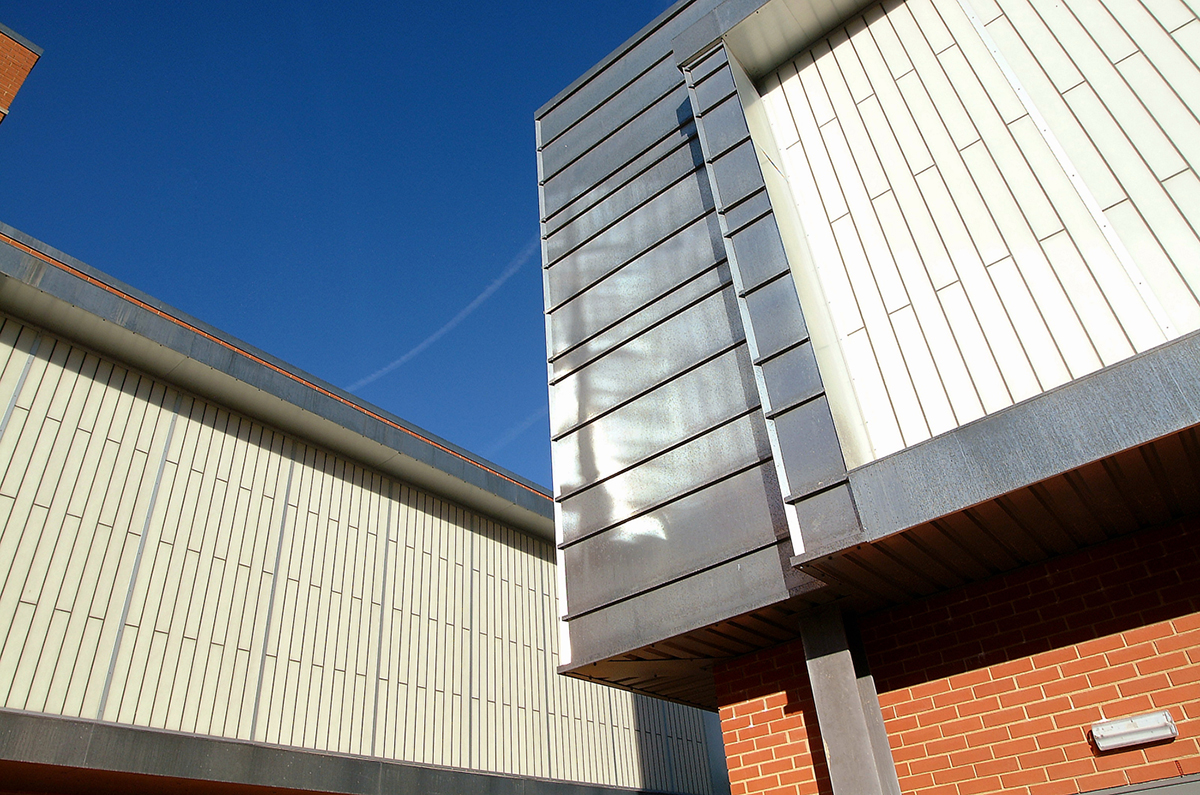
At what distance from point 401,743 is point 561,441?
7832 mm

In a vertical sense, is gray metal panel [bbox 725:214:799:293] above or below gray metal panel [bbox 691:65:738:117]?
below

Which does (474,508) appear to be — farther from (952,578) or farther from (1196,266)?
(1196,266)

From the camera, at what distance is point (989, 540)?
17.0 ft

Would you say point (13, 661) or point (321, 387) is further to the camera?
point (321, 387)

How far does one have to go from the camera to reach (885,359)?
229 inches

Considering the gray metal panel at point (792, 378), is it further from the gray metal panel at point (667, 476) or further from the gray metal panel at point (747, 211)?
the gray metal panel at point (747, 211)

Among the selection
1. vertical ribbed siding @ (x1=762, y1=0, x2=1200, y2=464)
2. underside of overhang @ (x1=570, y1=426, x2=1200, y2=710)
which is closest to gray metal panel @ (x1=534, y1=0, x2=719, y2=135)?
vertical ribbed siding @ (x1=762, y1=0, x2=1200, y2=464)

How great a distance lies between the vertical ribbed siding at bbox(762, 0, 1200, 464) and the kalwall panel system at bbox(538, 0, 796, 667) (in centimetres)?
98

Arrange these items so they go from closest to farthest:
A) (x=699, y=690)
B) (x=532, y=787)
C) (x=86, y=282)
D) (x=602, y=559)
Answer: (x=602, y=559) → (x=699, y=690) → (x=86, y=282) → (x=532, y=787)

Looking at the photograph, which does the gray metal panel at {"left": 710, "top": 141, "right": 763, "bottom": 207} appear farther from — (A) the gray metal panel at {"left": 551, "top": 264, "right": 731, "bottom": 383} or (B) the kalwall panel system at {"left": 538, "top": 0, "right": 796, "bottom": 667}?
(A) the gray metal panel at {"left": 551, "top": 264, "right": 731, "bottom": 383}

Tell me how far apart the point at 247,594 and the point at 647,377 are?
8.00 meters

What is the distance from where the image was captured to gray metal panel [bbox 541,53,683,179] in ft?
30.4

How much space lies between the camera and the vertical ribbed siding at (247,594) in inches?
402

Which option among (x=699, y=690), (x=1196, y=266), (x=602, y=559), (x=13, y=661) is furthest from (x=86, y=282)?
(x=1196, y=266)
